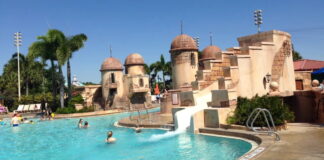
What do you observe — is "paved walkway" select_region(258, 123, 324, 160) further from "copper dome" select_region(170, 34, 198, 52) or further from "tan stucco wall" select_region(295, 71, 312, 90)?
"copper dome" select_region(170, 34, 198, 52)

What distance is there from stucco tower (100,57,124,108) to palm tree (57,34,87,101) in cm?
413

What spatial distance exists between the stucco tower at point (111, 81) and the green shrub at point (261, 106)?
23.3 m

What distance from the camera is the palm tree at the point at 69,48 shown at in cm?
2878

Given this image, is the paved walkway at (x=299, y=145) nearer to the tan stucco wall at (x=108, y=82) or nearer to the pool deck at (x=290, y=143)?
the pool deck at (x=290, y=143)

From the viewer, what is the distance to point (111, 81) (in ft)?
109

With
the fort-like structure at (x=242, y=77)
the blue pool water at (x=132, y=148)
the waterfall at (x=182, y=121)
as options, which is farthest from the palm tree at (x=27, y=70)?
the waterfall at (x=182, y=121)

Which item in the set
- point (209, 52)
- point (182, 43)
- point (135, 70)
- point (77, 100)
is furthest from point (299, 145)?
point (135, 70)

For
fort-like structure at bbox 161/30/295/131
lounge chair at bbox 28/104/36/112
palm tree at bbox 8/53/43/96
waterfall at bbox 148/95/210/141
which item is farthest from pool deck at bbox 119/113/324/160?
palm tree at bbox 8/53/43/96

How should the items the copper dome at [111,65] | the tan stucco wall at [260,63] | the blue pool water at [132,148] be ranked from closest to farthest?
the blue pool water at [132,148]
the tan stucco wall at [260,63]
the copper dome at [111,65]

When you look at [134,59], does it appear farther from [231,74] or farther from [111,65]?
[231,74]

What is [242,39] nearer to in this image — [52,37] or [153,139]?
[153,139]

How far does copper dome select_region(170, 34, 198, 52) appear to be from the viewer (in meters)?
23.3

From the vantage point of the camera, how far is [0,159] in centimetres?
1072

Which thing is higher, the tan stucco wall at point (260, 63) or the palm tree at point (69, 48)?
the palm tree at point (69, 48)
